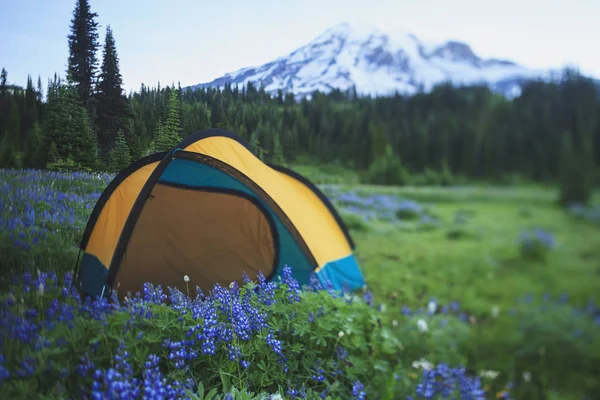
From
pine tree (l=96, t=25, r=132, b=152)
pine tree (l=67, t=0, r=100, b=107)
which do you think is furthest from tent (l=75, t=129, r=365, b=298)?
pine tree (l=67, t=0, r=100, b=107)

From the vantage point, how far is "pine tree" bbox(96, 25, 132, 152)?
7.40 feet

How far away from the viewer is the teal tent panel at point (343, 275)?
3.41 metres

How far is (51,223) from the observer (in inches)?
83.4

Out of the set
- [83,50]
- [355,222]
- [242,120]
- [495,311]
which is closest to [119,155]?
[83,50]

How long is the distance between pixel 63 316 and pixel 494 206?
8.33 feet

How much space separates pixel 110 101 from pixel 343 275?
244 centimetres

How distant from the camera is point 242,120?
2.93 metres

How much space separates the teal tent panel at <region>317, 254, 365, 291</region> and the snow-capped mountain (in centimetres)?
144

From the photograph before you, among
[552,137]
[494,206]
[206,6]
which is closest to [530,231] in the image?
[494,206]

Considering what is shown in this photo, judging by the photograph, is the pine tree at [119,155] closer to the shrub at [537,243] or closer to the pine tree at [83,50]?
the pine tree at [83,50]

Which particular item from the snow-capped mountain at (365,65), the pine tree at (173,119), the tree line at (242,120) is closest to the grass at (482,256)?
the tree line at (242,120)

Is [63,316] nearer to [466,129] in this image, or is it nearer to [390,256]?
[466,129]

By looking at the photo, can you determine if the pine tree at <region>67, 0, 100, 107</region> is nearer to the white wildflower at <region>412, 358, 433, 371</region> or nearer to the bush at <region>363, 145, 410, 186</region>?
the bush at <region>363, 145, 410, 186</region>

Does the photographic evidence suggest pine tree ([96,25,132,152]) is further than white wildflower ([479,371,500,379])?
No
